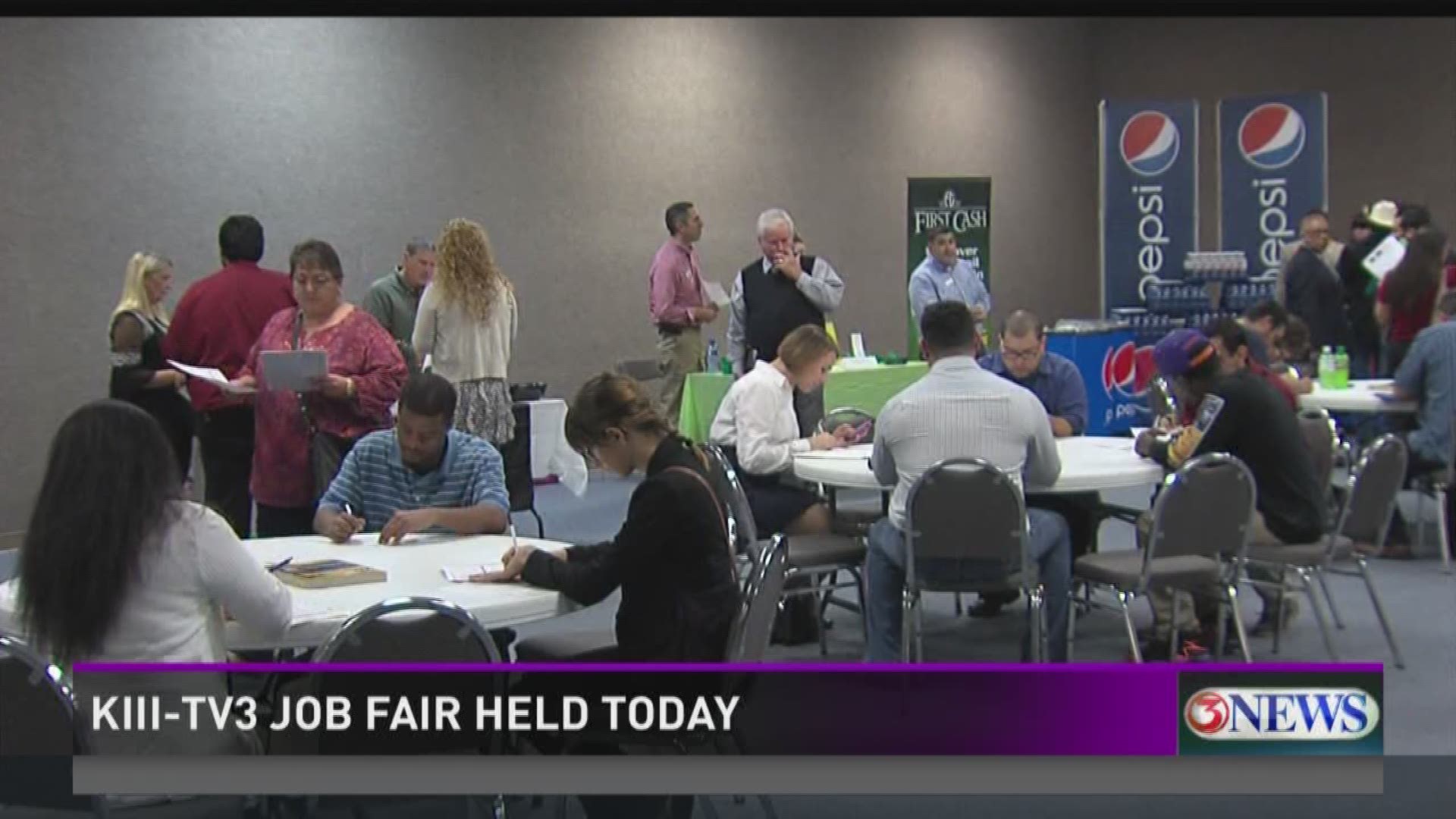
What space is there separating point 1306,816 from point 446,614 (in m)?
2.10

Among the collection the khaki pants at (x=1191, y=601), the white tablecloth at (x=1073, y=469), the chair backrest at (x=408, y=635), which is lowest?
the khaki pants at (x=1191, y=601)

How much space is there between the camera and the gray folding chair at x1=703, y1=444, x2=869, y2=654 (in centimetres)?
449

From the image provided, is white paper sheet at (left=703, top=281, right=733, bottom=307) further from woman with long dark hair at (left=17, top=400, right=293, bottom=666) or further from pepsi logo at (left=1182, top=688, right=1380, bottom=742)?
woman with long dark hair at (left=17, top=400, right=293, bottom=666)

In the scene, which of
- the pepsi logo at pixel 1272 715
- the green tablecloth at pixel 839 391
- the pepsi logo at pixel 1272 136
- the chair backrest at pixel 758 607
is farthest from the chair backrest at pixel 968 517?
the pepsi logo at pixel 1272 136

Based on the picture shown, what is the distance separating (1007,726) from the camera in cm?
445

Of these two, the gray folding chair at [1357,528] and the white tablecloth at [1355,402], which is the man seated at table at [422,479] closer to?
the gray folding chair at [1357,528]

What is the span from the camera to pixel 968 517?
429 cm

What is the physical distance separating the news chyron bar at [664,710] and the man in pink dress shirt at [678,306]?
178 inches

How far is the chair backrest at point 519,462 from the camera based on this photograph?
6.36m

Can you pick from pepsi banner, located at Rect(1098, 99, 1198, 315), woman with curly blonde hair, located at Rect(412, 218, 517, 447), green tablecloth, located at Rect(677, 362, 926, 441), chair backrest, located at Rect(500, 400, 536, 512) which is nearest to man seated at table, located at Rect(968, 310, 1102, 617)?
chair backrest, located at Rect(500, 400, 536, 512)

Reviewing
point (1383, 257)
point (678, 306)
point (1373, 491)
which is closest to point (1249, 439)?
point (1373, 491)

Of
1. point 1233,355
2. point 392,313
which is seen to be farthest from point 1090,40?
point 1233,355

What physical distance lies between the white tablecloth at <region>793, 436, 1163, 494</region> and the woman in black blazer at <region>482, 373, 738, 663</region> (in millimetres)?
1519

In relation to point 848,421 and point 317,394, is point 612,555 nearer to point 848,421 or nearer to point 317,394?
point 317,394
